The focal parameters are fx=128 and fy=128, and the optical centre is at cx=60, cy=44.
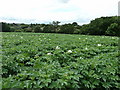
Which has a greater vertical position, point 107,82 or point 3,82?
point 3,82

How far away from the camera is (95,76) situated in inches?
70.6

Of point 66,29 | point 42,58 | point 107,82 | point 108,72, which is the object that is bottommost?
point 107,82

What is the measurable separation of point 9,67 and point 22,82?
62 cm

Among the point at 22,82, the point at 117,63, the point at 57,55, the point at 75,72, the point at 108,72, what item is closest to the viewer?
the point at 22,82

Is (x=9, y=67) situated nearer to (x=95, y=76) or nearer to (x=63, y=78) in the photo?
(x=63, y=78)

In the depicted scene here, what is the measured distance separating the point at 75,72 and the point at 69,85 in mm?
229

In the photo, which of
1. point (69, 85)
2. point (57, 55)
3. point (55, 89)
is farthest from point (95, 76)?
point (57, 55)

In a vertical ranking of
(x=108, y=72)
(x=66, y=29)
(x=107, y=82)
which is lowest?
(x=107, y=82)

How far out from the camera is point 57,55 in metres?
2.50

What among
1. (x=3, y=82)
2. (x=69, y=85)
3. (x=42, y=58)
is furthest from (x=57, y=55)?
(x=3, y=82)

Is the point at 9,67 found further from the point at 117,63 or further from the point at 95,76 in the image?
the point at 117,63

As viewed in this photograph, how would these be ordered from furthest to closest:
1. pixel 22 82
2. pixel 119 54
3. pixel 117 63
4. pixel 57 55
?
pixel 119 54 → pixel 57 55 → pixel 117 63 → pixel 22 82

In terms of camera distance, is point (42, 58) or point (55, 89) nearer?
point (55, 89)

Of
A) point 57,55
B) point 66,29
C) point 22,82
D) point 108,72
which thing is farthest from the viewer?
point 66,29
